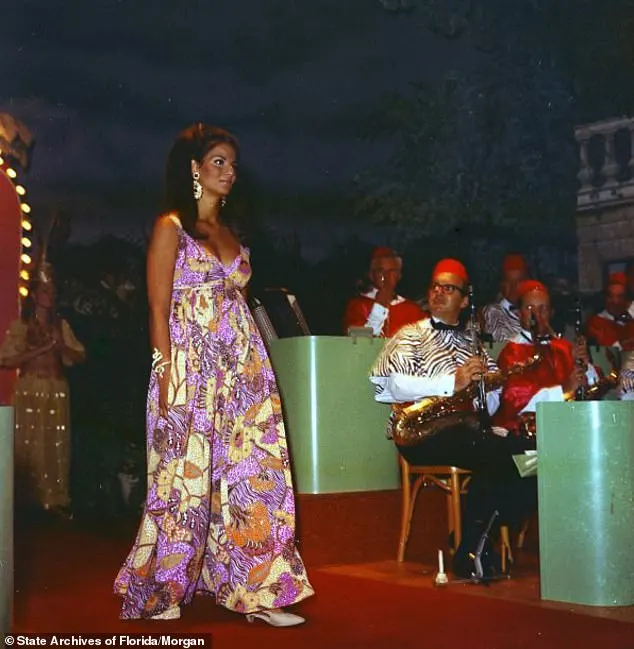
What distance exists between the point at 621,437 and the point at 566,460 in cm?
18

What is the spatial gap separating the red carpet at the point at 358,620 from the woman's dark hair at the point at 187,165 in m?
1.15

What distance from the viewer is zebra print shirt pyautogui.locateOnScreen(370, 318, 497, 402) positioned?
4.34 m

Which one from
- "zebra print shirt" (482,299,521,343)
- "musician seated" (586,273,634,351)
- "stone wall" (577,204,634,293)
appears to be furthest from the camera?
"stone wall" (577,204,634,293)

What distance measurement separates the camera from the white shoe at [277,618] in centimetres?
320

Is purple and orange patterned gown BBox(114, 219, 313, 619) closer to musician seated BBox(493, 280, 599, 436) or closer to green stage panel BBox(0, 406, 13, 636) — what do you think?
green stage panel BBox(0, 406, 13, 636)

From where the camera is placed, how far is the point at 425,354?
436 cm

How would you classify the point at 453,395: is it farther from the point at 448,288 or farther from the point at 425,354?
the point at 448,288

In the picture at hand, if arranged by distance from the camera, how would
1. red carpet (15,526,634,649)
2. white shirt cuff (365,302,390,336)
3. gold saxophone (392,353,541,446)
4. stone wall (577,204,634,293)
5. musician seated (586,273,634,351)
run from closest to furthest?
red carpet (15,526,634,649)
gold saxophone (392,353,541,446)
white shirt cuff (365,302,390,336)
musician seated (586,273,634,351)
stone wall (577,204,634,293)

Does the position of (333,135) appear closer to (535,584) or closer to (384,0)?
(384,0)

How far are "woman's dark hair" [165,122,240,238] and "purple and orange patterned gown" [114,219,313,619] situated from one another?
88mm

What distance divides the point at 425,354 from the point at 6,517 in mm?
2065

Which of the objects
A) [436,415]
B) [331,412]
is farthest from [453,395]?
[331,412]

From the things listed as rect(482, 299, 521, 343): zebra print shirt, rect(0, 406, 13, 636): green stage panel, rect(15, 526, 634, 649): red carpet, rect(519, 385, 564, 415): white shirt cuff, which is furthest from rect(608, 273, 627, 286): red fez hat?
rect(0, 406, 13, 636): green stage panel

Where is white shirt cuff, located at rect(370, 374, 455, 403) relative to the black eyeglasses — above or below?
below
